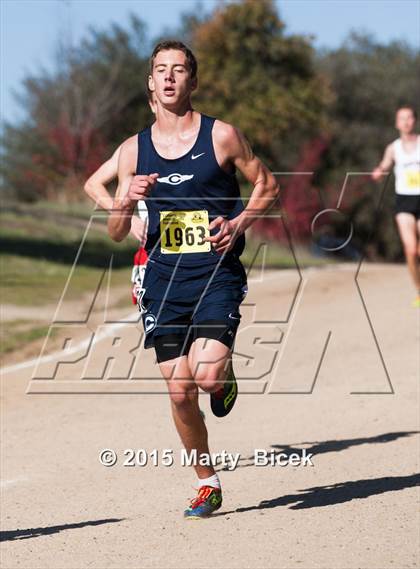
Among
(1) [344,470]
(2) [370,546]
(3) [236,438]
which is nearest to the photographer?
(2) [370,546]

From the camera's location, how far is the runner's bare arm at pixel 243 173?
6383 millimetres

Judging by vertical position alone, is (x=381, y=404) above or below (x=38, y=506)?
below

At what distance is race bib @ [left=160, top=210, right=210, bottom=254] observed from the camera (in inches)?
253

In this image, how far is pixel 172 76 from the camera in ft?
21.1

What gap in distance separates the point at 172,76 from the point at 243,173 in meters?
0.69

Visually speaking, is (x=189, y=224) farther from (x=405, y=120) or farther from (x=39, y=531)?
(x=405, y=120)

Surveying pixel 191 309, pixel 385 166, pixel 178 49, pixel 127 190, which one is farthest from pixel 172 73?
pixel 385 166

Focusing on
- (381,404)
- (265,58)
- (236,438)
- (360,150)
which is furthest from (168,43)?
(360,150)

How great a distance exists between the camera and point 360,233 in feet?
163

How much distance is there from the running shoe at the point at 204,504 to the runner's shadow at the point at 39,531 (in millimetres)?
408

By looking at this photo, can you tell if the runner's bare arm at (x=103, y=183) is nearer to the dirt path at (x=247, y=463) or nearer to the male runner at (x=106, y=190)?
the male runner at (x=106, y=190)

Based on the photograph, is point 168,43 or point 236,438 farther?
point 236,438

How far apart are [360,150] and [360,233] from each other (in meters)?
3.64

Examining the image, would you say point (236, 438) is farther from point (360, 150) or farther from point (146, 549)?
point (360, 150)
